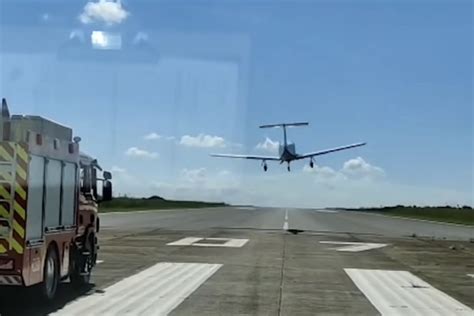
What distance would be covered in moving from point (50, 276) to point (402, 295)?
20.5 ft

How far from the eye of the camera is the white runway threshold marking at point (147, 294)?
38.1 feet

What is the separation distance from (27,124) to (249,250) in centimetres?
1437

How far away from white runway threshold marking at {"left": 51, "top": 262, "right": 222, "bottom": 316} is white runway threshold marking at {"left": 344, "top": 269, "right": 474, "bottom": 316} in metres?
3.20

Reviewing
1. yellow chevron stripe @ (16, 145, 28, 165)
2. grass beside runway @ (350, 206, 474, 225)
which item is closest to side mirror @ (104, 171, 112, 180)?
yellow chevron stripe @ (16, 145, 28, 165)

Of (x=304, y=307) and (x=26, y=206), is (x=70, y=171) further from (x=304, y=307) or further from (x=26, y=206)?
(x=304, y=307)

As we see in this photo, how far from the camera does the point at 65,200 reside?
12672 mm

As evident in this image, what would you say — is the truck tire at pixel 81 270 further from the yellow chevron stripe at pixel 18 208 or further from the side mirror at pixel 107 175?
the yellow chevron stripe at pixel 18 208

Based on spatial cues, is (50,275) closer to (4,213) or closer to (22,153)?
(4,213)

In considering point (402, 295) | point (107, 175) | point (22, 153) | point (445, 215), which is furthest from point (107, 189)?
point (445, 215)

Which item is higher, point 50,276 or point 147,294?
point 50,276

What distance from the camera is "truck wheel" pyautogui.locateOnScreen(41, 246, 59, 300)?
11867 millimetres

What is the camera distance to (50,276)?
12.2m

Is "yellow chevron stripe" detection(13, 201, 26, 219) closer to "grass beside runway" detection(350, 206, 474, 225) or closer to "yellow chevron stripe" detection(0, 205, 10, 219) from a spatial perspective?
"yellow chevron stripe" detection(0, 205, 10, 219)

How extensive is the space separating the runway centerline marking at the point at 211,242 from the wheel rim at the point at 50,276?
1459 cm
